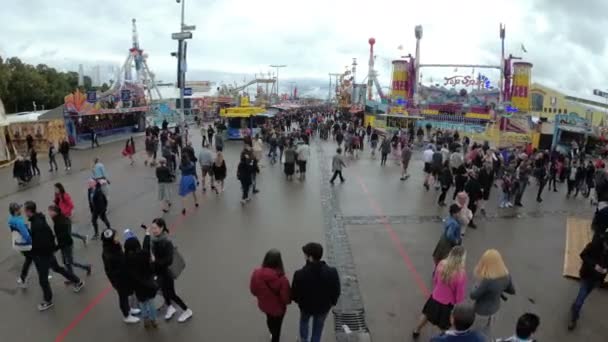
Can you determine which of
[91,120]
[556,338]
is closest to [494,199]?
[556,338]

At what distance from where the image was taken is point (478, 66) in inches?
1741

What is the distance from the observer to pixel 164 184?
10578 millimetres

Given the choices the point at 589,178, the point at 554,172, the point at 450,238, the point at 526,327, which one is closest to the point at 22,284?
the point at 450,238

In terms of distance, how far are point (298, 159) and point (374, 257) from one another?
305 inches

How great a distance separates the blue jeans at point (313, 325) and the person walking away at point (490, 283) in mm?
1648

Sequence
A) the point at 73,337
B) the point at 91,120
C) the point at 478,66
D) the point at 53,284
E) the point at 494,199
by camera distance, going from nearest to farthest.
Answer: the point at 73,337 → the point at 53,284 → the point at 494,199 → the point at 91,120 → the point at 478,66

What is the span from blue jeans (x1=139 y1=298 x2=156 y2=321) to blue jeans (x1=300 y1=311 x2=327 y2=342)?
1.92 m

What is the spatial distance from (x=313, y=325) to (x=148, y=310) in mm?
2148

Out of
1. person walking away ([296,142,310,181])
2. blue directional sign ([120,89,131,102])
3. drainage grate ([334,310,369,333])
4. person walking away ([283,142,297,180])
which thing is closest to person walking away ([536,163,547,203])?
person walking away ([296,142,310,181])

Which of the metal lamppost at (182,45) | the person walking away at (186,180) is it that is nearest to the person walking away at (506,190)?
the person walking away at (186,180)

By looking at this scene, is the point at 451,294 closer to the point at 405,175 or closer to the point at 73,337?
the point at 73,337

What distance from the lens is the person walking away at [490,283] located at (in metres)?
4.43

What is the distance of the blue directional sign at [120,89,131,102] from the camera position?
3030 centimetres

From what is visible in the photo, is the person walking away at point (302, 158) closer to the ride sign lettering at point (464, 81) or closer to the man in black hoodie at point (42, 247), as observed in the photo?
the man in black hoodie at point (42, 247)
